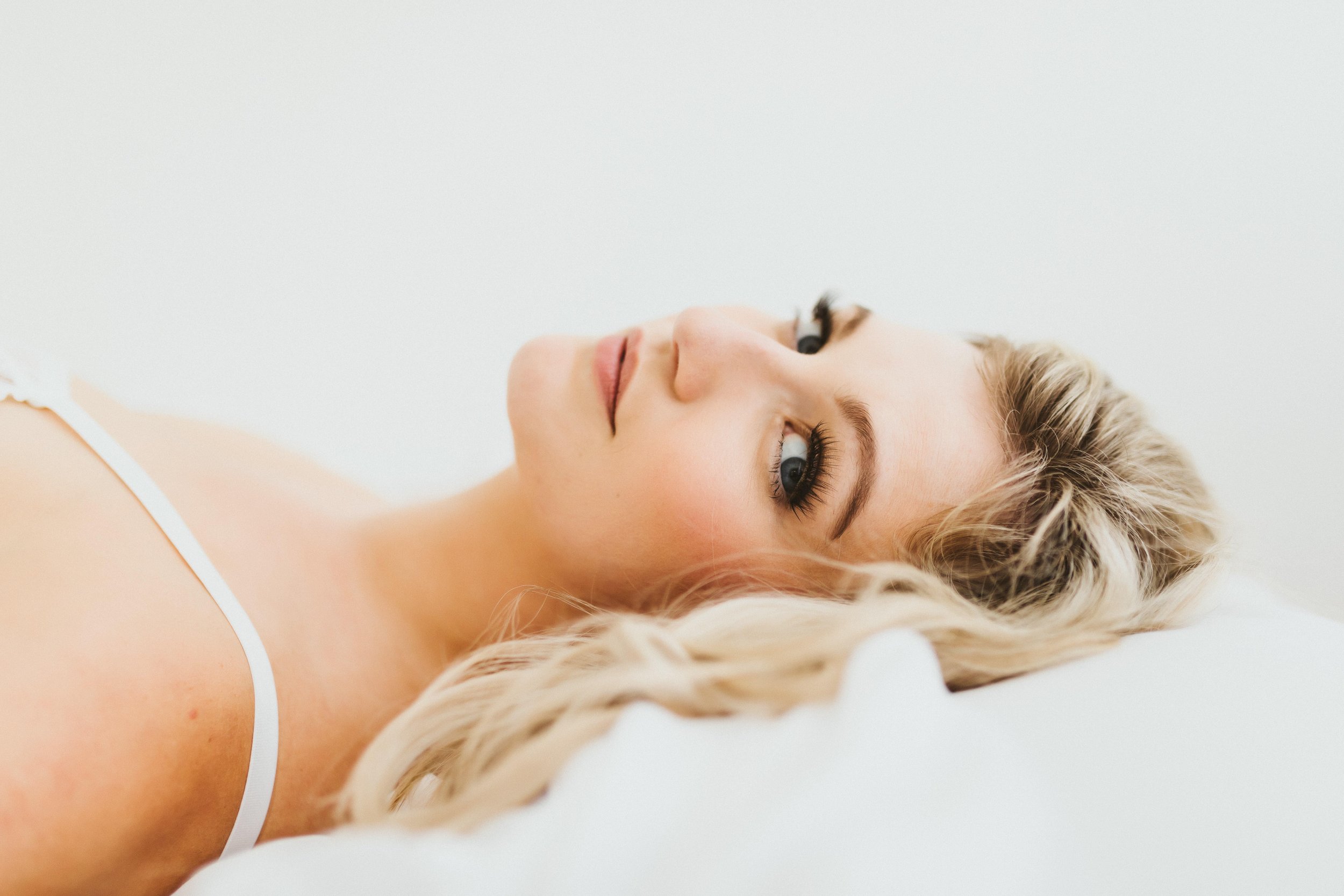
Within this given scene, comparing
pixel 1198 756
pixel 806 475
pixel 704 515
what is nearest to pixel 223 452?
pixel 704 515

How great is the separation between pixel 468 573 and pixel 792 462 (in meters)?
0.56

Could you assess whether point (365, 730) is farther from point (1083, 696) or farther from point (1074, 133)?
point (1074, 133)

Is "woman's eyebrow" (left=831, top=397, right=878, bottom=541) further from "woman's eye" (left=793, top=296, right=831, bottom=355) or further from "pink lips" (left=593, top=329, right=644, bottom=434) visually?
→ "pink lips" (left=593, top=329, right=644, bottom=434)

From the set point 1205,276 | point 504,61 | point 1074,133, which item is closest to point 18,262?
point 504,61

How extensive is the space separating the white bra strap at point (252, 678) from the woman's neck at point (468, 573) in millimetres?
310

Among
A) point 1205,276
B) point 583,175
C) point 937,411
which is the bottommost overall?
point 937,411

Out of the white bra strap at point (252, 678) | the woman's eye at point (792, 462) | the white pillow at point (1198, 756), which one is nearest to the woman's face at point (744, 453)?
the woman's eye at point (792, 462)

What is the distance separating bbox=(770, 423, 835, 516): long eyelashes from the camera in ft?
3.64

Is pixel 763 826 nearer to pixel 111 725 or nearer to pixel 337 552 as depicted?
pixel 111 725

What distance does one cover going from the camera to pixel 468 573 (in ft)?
4.37

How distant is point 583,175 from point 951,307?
1.05 m

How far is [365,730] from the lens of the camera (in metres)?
1.17

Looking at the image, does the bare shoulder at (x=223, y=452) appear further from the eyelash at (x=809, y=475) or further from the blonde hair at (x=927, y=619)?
the eyelash at (x=809, y=475)

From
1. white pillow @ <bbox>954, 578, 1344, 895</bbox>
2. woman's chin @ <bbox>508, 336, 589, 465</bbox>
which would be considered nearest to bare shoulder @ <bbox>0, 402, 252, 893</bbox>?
woman's chin @ <bbox>508, 336, 589, 465</bbox>
